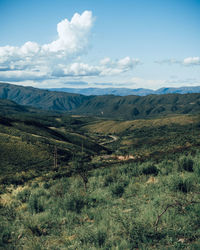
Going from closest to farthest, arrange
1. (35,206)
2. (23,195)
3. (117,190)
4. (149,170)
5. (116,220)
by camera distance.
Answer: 1. (116,220)
2. (35,206)
3. (117,190)
4. (23,195)
5. (149,170)

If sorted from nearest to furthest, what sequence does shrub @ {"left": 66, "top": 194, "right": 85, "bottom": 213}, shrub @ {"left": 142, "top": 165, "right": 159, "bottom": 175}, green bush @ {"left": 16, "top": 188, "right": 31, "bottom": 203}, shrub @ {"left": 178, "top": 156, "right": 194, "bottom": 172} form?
shrub @ {"left": 66, "top": 194, "right": 85, "bottom": 213}
green bush @ {"left": 16, "top": 188, "right": 31, "bottom": 203}
shrub @ {"left": 178, "top": 156, "right": 194, "bottom": 172}
shrub @ {"left": 142, "top": 165, "right": 159, "bottom": 175}

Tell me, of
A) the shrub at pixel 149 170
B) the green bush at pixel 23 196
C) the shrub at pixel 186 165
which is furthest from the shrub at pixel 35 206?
the shrub at pixel 186 165

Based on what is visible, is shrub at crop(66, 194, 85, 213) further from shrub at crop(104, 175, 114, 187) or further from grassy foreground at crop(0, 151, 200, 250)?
shrub at crop(104, 175, 114, 187)

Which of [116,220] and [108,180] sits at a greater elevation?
[116,220]

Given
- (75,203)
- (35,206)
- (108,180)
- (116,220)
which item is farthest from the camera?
(108,180)

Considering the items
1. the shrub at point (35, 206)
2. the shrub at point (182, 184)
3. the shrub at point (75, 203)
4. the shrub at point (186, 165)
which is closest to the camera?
the shrub at point (182, 184)

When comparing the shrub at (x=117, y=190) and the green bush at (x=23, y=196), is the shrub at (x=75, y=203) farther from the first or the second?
the green bush at (x=23, y=196)

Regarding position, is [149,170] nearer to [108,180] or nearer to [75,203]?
[108,180]

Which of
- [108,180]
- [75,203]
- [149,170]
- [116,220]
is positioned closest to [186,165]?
[149,170]

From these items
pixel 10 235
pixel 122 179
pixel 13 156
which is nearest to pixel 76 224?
pixel 10 235

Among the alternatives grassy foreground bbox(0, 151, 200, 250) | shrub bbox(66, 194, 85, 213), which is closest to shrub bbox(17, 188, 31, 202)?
grassy foreground bbox(0, 151, 200, 250)

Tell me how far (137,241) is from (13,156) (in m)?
53.0

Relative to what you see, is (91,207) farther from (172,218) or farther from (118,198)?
(172,218)

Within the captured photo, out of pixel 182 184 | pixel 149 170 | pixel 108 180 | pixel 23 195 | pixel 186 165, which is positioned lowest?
pixel 23 195
